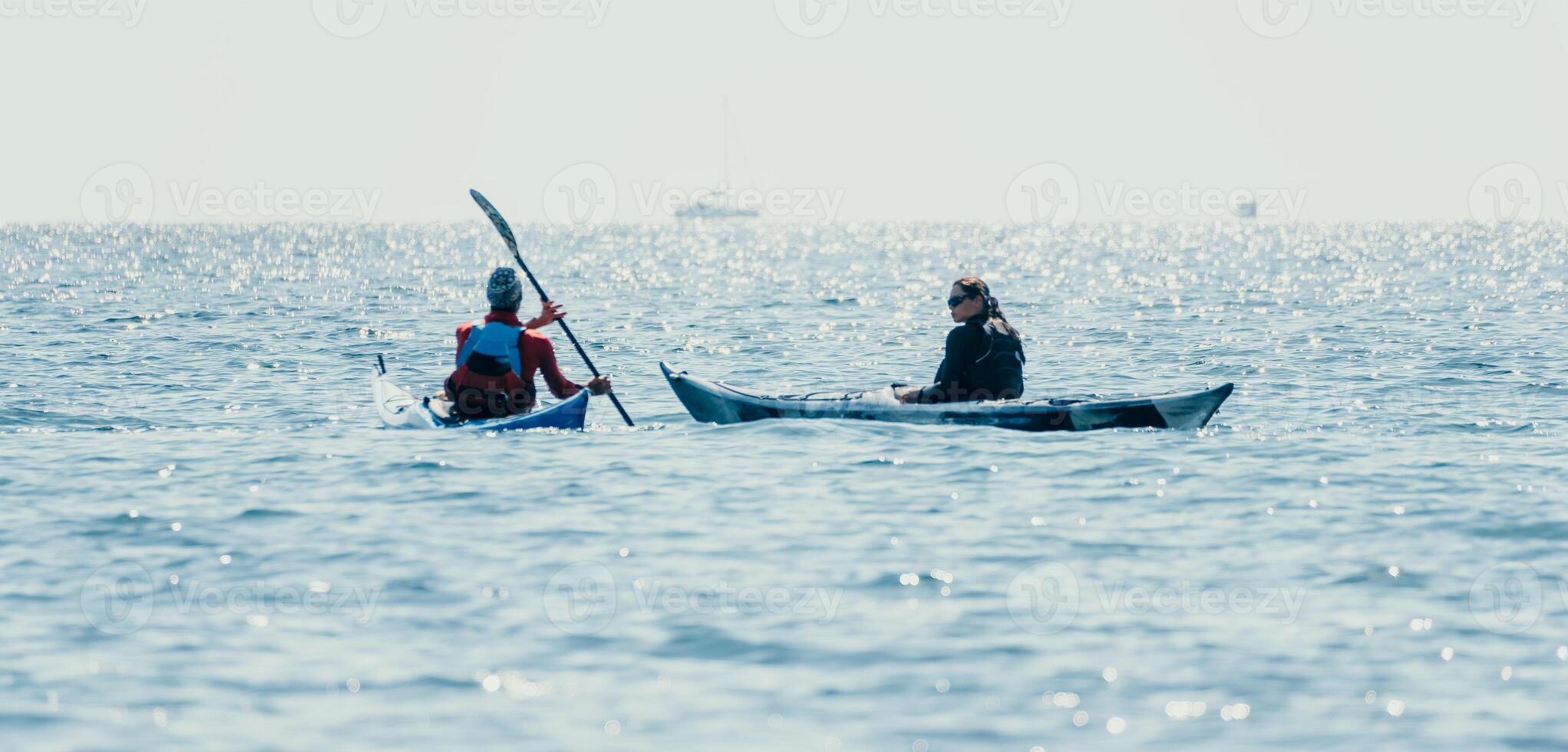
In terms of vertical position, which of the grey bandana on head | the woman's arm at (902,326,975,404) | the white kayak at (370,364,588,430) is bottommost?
the white kayak at (370,364,588,430)

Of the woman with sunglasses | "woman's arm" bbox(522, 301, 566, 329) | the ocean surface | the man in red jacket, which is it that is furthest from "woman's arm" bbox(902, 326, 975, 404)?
"woman's arm" bbox(522, 301, 566, 329)

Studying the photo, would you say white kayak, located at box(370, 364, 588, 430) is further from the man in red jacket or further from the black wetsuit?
the black wetsuit

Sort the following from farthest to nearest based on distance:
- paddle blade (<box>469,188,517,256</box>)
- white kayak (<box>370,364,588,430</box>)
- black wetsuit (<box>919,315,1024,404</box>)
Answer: paddle blade (<box>469,188,517,256</box>)
white kayak (<box>370,364,588,430</box>)
black wetsuit (<box>919,315,1024,404</box>)

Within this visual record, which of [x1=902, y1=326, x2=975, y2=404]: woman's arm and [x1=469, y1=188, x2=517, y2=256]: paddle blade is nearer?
[x1=902, y1=326, x2=975, y2=404]: woman's arm

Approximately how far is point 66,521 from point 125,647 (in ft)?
10.3

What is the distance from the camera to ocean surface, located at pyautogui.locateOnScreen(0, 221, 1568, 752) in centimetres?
609

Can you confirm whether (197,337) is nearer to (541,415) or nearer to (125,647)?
(541,415)

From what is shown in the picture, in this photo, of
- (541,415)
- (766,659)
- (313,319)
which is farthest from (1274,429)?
(313,319)

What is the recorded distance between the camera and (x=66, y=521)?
31.7 feet

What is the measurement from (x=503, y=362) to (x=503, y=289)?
723mm

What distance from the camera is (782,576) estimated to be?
8.26m

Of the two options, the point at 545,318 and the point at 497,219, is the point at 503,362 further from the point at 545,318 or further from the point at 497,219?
the point at 497,219

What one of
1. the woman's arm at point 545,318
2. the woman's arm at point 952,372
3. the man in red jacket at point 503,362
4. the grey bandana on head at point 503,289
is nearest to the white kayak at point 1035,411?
the woman's arm at point 952,372

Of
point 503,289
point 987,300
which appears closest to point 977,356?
point 987,300
